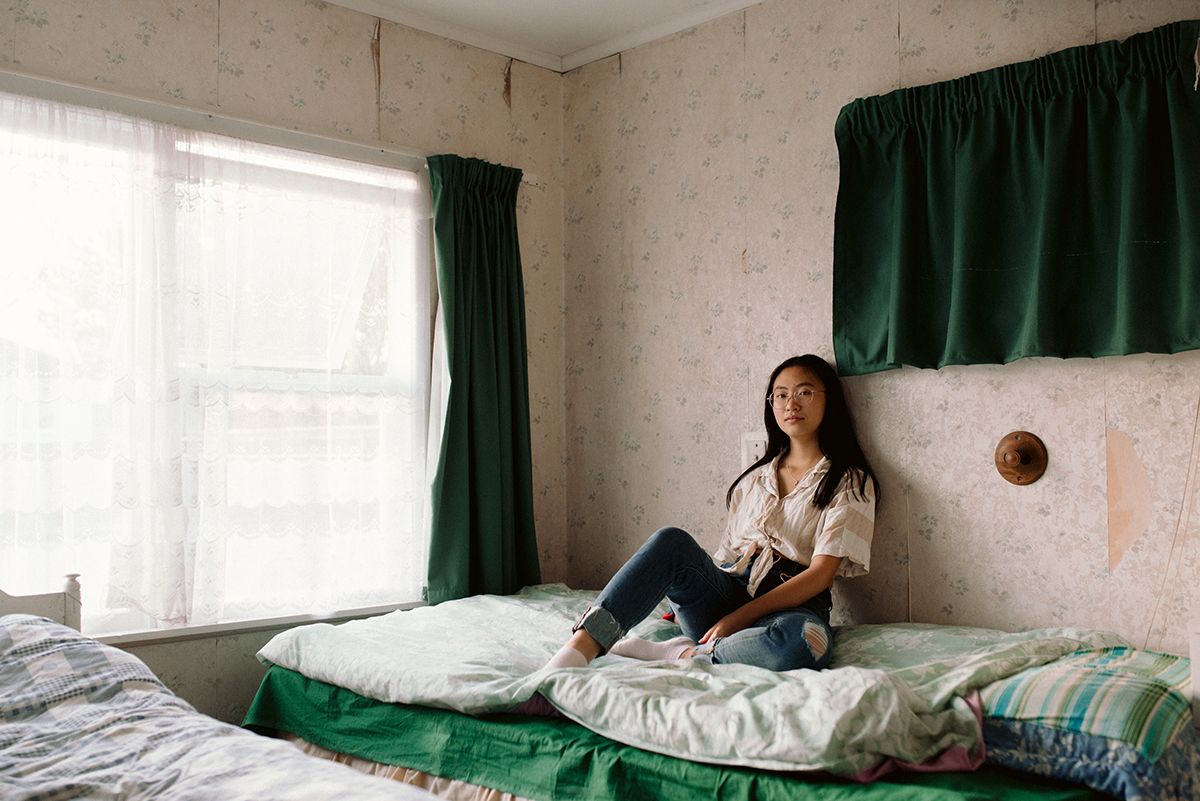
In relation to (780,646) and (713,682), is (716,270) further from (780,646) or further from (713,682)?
(713,682)

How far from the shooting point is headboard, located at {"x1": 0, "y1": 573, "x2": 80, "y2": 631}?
2043 mm

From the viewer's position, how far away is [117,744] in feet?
4.39

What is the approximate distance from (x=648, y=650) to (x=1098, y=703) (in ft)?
3.41

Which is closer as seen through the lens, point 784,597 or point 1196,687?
point 1196,687

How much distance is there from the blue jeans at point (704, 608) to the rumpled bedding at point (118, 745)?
0.94 m

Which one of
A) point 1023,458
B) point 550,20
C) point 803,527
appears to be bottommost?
point 803,527

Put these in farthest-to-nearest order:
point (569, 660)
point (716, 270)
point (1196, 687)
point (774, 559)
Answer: point (716, 270)
point (774, 559)
point (569, 660)
point (1196, 687)

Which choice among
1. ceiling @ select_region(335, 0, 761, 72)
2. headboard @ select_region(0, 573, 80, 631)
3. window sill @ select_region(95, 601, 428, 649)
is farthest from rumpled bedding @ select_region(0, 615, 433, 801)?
ceiling @ select_region(335, 0, 761, 72)

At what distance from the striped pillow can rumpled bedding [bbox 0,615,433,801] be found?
0.99 m

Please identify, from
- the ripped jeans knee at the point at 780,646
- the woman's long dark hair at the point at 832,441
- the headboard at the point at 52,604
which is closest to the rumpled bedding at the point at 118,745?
the headboard at the point at 52,604

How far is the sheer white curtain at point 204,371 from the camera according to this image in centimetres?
236

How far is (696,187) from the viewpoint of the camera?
3.05 m

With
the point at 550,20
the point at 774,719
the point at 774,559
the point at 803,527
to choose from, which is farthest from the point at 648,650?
the point at 550,20

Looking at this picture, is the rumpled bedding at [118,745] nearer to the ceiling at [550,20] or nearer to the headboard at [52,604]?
the headboard at [52,604]
